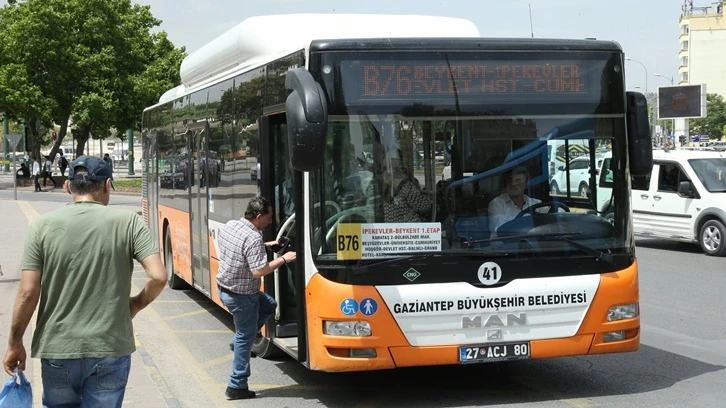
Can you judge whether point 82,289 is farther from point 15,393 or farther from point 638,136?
point 638,136

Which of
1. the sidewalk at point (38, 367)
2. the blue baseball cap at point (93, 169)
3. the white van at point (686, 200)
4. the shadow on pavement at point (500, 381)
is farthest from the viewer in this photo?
the white van at point (686, 200)

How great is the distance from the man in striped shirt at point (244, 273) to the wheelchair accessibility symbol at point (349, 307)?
24.7 inches

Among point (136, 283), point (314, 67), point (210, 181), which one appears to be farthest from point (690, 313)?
point (136, 283)

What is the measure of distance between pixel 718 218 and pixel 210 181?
10.7m

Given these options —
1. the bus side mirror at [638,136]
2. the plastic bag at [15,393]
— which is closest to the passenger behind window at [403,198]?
the bus side mirror at [638,136]

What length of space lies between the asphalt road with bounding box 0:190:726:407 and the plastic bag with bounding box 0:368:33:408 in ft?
9.55

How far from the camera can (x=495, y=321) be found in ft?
23.3

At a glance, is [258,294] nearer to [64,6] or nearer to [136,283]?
[136,283]

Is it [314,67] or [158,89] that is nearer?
[314,67]

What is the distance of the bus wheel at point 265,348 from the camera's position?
913 cm

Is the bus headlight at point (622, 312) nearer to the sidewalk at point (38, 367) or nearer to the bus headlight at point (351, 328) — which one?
the bus headlight at point (351, 328)

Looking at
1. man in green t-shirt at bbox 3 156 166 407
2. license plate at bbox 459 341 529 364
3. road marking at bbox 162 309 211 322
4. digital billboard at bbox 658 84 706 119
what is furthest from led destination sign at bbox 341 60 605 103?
digital billboard at bbox 658 84 706 119

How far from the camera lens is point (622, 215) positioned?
7.43 meters

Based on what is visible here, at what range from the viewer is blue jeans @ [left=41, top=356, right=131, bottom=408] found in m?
4.53
